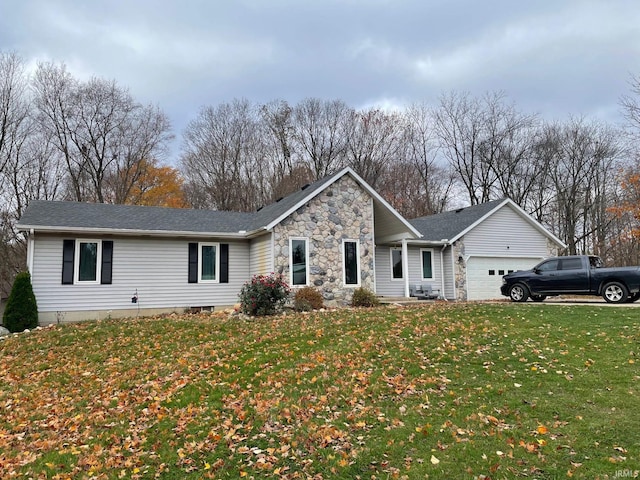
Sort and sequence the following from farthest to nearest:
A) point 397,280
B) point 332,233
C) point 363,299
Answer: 1. point 397,280
2. point 332,233
3. point 363,299

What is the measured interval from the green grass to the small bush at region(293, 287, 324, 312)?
12.8ft

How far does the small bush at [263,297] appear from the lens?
13.3m

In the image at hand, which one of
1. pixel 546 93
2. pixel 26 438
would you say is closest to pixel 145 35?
pixel 26 438

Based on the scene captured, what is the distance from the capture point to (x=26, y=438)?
542cm

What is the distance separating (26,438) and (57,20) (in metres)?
15.0

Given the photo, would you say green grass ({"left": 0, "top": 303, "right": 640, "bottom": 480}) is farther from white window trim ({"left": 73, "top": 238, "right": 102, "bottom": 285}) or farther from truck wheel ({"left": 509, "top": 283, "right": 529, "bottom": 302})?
truck wheel ({"left": 509, "top": 283, "right": 529, "bottom": 302})

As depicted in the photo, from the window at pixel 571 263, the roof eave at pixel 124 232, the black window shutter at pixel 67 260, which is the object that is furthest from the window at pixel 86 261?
the window at pixel 571 263

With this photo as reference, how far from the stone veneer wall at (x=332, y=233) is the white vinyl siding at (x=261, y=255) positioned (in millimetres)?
374

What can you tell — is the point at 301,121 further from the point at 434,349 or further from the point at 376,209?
the point at 434,349

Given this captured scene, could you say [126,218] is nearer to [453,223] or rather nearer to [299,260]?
[299,260]

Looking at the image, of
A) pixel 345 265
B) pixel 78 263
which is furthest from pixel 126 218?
pixel 345 265

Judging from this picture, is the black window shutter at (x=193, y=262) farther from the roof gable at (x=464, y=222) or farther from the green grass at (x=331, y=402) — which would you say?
the roof gable at (x=464, y=222)

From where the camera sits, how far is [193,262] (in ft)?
53.7

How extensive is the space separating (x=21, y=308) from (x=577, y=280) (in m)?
17.5
